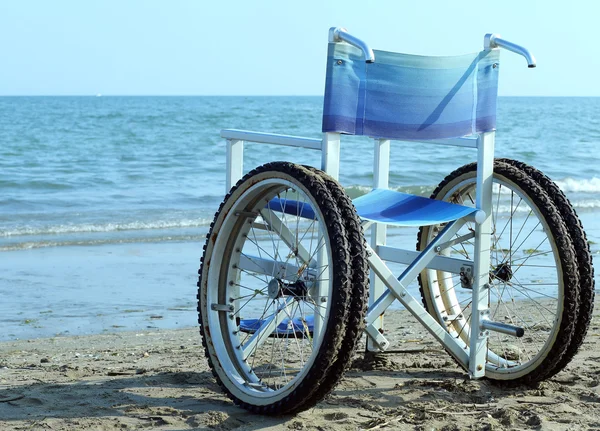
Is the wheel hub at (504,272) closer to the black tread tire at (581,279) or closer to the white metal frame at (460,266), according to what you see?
the white metal frame at (460,266)

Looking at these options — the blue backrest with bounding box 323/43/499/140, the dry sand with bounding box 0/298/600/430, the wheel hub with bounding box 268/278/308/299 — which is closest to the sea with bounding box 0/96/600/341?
the dry sand with bounding box 0/298/600/430

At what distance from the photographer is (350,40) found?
313cm

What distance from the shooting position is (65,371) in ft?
13.3

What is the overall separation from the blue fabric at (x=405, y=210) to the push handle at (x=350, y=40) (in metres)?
0.61

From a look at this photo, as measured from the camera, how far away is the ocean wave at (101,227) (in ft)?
33.3

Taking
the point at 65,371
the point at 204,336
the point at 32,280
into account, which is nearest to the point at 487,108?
the point at 204,336

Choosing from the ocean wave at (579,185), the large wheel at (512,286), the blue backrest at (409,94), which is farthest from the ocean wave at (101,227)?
the ocean wave at (579,185)

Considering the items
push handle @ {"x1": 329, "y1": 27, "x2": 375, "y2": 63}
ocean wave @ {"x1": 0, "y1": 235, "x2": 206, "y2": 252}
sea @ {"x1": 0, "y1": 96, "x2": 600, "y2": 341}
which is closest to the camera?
push handle @ {"x1": 329, "y1": 27, "x2": 375, "y2": 63}

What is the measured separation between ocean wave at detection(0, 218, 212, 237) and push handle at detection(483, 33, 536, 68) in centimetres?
750

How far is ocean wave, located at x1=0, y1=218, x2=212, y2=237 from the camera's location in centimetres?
1016

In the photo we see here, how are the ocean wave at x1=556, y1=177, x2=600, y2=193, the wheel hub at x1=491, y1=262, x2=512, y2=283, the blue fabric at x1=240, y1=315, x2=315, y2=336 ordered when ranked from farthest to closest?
the ocean wave at x1=556, y1=177, x2=600, y2=193 → the wheel hub at x1=491, y1=262, x2=512, y2=283 → the blue fabric at x1=240, y1=315, x2=315, y2=336

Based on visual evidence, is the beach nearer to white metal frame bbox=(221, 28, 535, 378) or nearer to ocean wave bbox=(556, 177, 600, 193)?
ocean wave bbox=(556, 177, 600, 193)

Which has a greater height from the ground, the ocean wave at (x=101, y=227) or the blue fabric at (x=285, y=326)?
the blue fabric at (x=285, y=326)

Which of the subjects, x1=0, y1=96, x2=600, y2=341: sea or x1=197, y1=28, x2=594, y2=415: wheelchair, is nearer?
x1=197, y1=28, x2=594, y2=415: wheelchair
